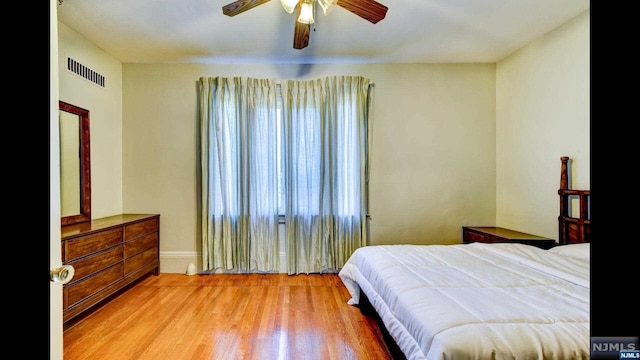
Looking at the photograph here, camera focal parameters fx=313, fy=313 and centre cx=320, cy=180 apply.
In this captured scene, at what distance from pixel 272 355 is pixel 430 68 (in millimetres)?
3673

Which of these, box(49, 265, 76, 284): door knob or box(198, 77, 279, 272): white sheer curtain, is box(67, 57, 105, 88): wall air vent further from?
box(49, 265, 76, 284): door knob

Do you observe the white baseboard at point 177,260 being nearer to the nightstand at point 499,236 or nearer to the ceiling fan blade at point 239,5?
the ceiling fan blade at point 239,5

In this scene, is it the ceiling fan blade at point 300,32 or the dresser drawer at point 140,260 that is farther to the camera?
the dresser drawer at point 140,260

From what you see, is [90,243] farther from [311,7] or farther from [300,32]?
[311,7]

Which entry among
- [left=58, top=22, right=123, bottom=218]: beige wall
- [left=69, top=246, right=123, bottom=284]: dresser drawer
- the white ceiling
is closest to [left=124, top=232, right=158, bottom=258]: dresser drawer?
[left=69, top=246, right=123, bottom=284]: dresser drawer

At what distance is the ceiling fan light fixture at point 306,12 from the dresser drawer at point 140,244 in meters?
2.75

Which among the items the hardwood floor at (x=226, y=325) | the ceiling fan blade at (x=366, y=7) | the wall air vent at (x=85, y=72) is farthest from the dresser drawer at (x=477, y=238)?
the wall air vent at (x=85, y=72)

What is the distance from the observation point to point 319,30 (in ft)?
10.3

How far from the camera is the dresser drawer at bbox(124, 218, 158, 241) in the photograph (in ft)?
10.6

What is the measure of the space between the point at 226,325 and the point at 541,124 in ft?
11.8

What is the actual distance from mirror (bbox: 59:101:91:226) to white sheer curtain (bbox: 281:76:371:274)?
210 cm

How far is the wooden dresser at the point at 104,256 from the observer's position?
8.15 feet
